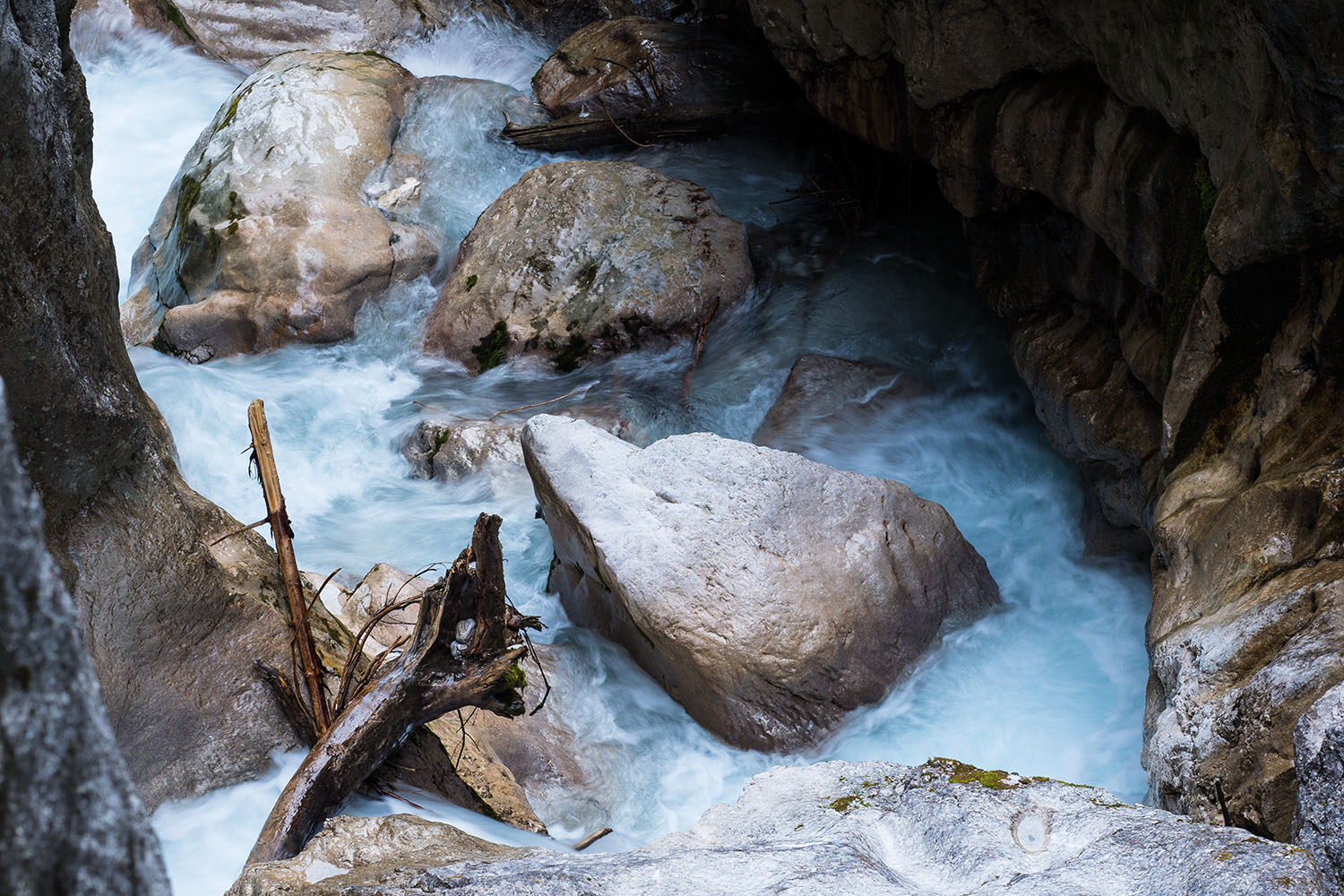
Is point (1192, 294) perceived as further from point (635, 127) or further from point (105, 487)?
point (635, 127)

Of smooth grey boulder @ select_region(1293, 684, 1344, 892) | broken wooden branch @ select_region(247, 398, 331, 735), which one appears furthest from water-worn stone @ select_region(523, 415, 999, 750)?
smooth grey boulder @ select_region(1293, 684, 1344, 892)

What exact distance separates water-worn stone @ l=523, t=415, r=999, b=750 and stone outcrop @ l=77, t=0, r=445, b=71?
26.1ft

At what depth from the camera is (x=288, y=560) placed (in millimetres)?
3654

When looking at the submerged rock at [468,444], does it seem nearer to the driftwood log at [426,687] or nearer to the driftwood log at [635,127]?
the driftwood log at [426,687]

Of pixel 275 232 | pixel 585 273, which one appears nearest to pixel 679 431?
pixel 585 273

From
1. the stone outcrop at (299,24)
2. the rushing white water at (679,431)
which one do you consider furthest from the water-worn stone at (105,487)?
the stone outcrop at (299,24)

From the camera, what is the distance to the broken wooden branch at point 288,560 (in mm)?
3527

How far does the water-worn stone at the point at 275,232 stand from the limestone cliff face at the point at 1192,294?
4062 mm

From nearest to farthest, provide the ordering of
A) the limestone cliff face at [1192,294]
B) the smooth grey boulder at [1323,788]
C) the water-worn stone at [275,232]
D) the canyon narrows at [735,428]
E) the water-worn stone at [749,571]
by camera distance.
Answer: the smooth grey boulder at [1323,788]
the canyon narrows at [735,428]
the limestone cliff face at [1192,294]
the water-worn stone at [749,571]
the water-worn stone at [275,232]

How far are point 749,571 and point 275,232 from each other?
5.12 meters

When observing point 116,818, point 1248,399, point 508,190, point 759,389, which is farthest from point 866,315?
point 116,818

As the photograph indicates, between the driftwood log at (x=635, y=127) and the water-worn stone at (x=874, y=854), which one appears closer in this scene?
the water-worn stone at (x=874, y=854)

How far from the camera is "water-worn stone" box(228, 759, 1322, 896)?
1.87m

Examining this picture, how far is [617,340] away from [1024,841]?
18.8ft
